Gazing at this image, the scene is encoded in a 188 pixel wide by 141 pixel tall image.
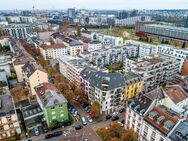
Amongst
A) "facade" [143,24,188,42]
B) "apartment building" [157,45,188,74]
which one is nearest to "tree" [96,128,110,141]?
"apartment building" [157,45,188,74]

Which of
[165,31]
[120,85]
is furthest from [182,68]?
[165,31]

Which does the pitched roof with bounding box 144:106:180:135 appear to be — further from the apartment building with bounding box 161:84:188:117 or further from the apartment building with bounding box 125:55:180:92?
the apartment building with bounding box 125:55:180:92

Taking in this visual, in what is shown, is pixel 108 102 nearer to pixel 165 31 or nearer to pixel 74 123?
pixel 74 123

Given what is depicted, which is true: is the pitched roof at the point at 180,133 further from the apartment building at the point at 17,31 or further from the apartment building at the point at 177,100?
the apartment building at the point at 17,31

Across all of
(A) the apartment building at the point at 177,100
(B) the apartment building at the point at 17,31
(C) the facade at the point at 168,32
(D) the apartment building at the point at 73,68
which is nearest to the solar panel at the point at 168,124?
(A) the apartment building at the point at 177,100

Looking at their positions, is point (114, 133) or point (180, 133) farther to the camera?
point (114, 133)

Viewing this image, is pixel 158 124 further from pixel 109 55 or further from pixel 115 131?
pixel 109 55

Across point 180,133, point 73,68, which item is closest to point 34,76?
point 73,68
